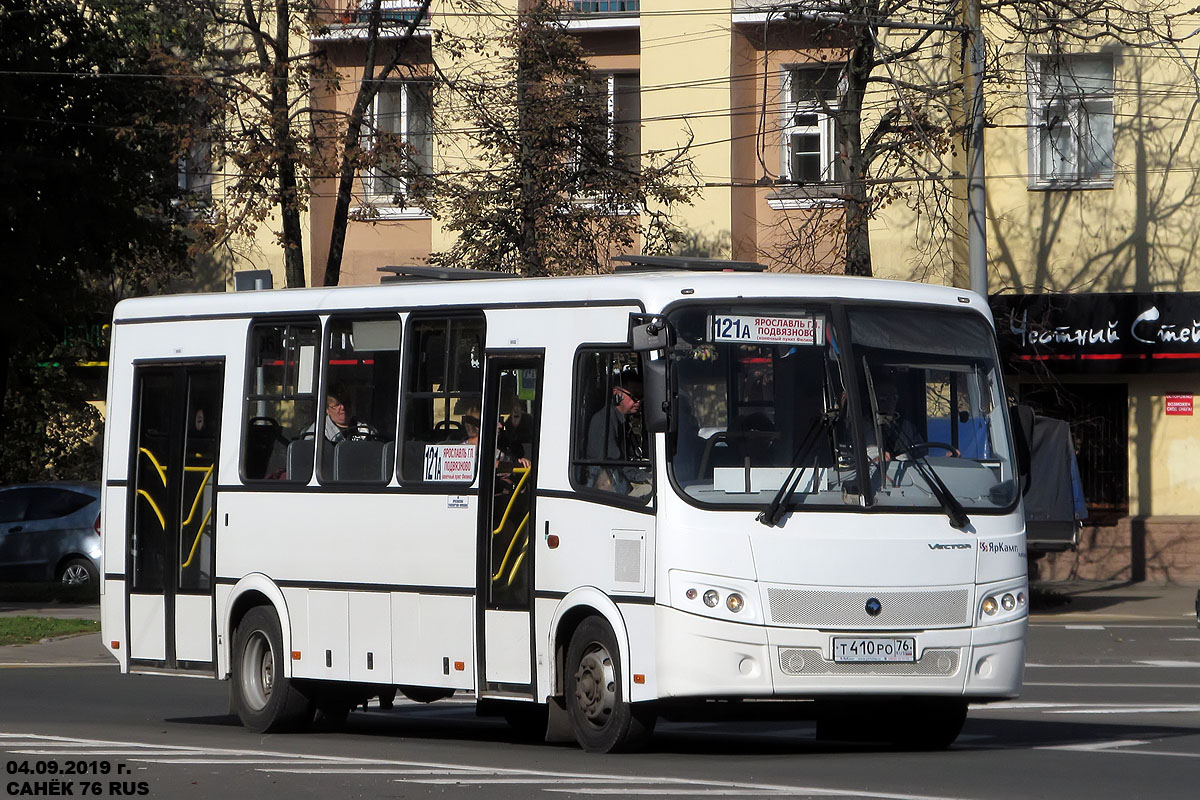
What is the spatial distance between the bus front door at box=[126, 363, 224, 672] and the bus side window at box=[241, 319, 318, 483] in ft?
1.23

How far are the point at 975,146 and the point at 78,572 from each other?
46.2 feet

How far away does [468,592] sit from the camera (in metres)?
12.2

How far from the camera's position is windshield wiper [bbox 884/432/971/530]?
1121cm

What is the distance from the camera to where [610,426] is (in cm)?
1147

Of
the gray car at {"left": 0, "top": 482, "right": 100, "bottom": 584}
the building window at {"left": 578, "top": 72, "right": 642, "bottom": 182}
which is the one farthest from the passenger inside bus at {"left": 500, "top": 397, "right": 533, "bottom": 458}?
the gray car at {"left": 0, "top": 482, "right": 100, "bottom": 584}

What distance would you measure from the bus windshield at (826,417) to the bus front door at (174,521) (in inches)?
178

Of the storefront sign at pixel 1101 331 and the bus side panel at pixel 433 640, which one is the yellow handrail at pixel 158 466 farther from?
the storefront sign at pixel 1101 331

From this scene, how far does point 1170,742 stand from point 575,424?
4.06 meters

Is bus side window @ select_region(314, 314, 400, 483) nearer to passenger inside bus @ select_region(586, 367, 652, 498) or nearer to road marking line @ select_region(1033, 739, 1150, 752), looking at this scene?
passenger inside bus @ select_region(586, 367, 652, 498)

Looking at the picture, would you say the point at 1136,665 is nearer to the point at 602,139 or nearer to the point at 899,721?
the point at 899,721

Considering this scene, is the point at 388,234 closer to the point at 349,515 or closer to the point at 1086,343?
the point at 1086,343

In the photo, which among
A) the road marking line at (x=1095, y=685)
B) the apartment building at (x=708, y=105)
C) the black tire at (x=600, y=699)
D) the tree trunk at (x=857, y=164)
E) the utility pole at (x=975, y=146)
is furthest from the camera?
the apartment building at (x=708, y=105)

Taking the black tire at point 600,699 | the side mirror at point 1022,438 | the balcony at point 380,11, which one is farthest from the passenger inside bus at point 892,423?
the balcony at point 380,11

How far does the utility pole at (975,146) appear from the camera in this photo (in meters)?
22.8
